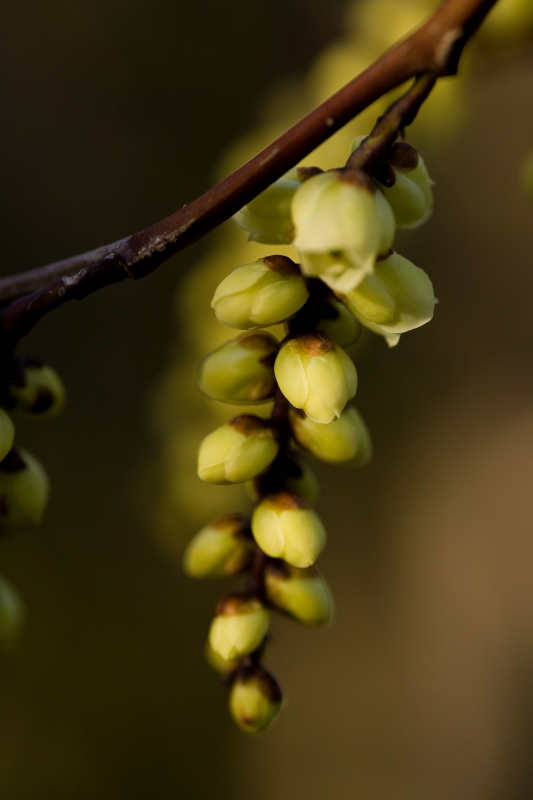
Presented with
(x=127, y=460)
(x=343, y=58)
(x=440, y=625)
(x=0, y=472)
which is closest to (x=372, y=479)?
(x=440, y=625)

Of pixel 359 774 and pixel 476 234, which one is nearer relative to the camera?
pixel 476 234

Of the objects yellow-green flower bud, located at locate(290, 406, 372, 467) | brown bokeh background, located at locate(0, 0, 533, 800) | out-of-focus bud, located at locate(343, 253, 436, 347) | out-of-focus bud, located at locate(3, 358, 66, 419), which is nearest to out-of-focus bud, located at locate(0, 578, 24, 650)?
out-of-focus bud, located at locate(3, 358, 66, 419)

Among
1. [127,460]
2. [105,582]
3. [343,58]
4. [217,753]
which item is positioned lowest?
[217,753]

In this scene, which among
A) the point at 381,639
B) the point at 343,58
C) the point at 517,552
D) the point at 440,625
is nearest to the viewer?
the point at 343,58

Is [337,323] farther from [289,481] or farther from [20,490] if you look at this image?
[20,490]

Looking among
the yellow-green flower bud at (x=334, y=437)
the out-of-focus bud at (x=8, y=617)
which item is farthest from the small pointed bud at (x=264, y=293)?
the out-of-focus bud at (x=8, y=617)

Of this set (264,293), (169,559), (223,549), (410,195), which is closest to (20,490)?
(223,549)

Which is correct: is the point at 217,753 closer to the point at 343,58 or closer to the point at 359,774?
the point at 359,774

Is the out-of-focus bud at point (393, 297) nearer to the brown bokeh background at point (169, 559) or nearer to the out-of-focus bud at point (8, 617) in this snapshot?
the out-of-focus bud at point (8, 617)
